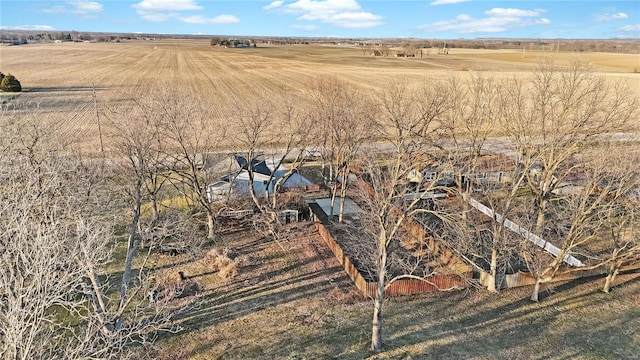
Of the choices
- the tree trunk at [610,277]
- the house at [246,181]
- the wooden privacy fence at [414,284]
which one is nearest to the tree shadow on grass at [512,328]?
the tree trunk at [610,277]

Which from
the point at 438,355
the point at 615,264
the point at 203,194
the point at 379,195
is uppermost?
the point at 379,195

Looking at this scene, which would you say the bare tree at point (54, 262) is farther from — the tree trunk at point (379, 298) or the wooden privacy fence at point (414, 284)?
the wooden privacy fence at point (414, 284)

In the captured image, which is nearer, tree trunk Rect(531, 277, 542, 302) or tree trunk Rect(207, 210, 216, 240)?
tree trunk Rect(531, 277, 542, 302)

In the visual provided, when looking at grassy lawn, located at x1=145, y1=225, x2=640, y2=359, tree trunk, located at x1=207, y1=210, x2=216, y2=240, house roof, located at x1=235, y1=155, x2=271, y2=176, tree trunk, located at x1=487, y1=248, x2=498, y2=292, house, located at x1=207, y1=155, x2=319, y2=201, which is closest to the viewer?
grassy lawn, located at x1=145, y1=225, x2=640, y2=359

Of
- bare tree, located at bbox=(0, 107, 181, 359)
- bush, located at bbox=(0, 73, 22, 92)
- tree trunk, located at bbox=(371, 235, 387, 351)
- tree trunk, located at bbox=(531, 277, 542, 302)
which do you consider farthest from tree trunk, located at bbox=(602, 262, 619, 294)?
bush, located at bbox=(0, 73, 22, 92)

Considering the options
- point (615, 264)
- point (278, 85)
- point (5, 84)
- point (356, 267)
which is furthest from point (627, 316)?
point (5, 84)

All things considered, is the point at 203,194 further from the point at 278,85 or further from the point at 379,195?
the point at 278,85

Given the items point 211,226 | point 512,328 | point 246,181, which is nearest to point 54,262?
point 211,226

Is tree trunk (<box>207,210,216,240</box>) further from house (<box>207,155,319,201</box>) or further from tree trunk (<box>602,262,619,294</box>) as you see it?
tree trunk (<box>602,262,619,294</box>)
